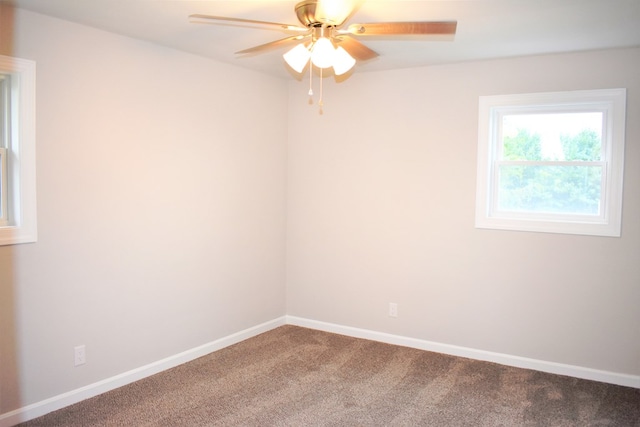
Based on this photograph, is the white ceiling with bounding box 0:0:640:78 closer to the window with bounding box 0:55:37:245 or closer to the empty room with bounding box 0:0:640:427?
the empty room with bounding box 0:0:640:427

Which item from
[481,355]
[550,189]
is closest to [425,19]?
[550,189]

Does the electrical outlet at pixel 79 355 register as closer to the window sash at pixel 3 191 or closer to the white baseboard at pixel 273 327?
the white baseboard at pixel 273 327

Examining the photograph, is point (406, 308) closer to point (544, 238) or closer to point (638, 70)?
point (544, 238)

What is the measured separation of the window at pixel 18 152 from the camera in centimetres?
277

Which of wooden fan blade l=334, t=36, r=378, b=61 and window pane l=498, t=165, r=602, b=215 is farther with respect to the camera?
window pane l=498, t=165, r=602, b=215

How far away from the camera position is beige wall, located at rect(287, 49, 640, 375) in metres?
3.49

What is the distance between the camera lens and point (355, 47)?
2.73 meters

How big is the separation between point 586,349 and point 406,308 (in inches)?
55.0

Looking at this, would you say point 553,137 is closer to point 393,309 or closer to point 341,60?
point 393,309

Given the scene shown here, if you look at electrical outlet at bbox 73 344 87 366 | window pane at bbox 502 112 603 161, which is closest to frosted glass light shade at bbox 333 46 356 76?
window pane at bbox 502 112 603 161

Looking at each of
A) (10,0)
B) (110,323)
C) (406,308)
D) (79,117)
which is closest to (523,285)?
(406,308)

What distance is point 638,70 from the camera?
3.34m

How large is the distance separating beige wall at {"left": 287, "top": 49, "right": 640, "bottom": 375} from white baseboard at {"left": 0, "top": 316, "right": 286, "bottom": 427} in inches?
34.2

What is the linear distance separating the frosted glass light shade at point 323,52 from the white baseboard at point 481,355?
270 centimetres
